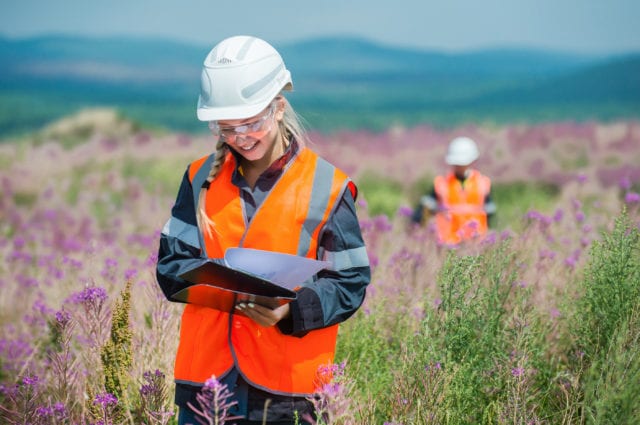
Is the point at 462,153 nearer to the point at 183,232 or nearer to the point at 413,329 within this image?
the point at 413,329

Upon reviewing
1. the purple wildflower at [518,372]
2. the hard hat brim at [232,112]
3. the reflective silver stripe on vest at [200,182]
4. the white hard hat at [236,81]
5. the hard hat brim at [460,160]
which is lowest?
the purple wildflower at [518,372]

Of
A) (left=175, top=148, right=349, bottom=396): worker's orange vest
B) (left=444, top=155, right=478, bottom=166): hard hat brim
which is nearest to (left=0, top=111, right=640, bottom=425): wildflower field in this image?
(left=175, top=148, right=349, bottom=396): worker's orange vest

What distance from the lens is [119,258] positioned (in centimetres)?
676

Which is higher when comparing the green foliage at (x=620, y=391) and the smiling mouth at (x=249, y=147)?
the smiling mouth at (x=249, y=147)

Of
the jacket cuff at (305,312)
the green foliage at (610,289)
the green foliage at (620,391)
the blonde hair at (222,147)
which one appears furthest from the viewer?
the green foliage at (610,289)

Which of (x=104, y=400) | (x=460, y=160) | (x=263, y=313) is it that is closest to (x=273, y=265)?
(x=263, y=313)

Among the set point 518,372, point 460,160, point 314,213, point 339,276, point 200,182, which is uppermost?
point 460,160

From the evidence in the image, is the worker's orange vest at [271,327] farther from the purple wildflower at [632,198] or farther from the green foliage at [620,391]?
the purple wildflower at [632,198]

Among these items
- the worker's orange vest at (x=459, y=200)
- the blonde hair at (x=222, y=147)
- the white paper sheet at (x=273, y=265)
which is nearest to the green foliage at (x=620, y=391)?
the white paper sheet at (x=273, y=265)

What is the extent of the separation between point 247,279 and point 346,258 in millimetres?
484

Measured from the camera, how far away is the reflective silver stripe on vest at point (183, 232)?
2727 millimetres

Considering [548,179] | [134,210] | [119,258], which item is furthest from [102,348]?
[548,179]

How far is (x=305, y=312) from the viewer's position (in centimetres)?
251

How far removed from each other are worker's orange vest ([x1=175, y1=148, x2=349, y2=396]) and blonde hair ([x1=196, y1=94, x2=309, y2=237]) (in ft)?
0.15
